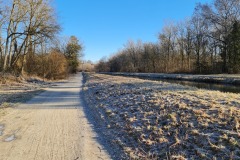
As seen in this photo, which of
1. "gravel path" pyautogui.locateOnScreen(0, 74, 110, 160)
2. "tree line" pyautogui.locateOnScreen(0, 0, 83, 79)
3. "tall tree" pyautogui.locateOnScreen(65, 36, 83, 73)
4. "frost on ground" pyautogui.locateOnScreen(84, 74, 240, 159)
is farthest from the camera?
"tall tree" pyautogui.locateOnScreen(65, 36, 83, 73)

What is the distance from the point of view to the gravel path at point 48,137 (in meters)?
4.54

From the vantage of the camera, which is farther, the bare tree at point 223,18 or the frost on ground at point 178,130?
the bare tree at point 223,18

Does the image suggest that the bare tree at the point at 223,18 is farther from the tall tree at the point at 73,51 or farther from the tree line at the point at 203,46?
the tall tree at the point at 73,51

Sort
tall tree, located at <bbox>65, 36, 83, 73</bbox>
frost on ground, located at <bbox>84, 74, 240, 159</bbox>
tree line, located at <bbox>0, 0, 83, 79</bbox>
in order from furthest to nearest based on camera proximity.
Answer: tall tree, located at <bbox>65, 36, 83, 73</bbox> < tree line, located at <bbox>0, 0, 83, 79</bbox> < frost on ground, located at <bbox>84, 74, 240, 159</bbox>

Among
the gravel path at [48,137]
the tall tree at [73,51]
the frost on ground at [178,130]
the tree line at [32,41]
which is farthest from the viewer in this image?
the tall tree at [73,51]

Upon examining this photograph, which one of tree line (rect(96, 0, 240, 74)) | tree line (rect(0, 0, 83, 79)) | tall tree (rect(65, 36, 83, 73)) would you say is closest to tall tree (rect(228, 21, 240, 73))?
tree line (rect(96, 0, 240, 74))

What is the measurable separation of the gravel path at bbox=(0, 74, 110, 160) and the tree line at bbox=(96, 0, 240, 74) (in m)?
33.6

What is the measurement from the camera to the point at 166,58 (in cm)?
6062

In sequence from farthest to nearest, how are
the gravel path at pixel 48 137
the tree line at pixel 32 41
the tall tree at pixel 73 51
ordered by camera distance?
the tall tree at pixel 73 51 < the tree line at pixel 32 41 < the gravel path at pixel 48 137

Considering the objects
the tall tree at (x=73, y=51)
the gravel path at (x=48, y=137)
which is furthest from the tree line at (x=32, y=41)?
the tall tree at (x=73, y=51)

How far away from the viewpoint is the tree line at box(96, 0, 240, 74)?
35.8 metres

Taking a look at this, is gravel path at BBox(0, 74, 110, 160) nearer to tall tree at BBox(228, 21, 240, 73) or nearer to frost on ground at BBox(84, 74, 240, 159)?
frost on ground at BBox(84, 74, 240, 159)

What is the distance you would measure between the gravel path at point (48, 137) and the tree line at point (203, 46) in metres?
33.6

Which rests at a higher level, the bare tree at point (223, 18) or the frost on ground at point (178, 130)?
the bare tree at point (223, 18)
